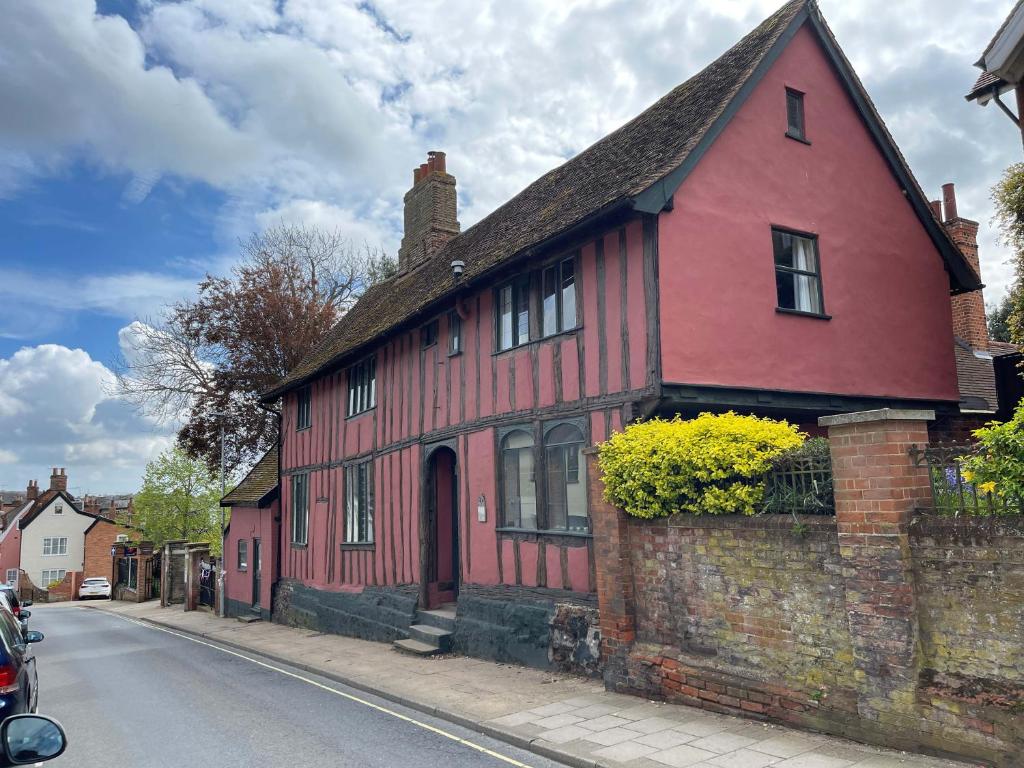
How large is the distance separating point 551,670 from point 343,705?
2956mm

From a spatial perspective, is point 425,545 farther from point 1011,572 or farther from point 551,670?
point 1011,572

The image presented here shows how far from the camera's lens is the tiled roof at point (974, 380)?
1446cm

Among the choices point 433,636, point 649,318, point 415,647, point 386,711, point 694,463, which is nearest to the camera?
point 694,463

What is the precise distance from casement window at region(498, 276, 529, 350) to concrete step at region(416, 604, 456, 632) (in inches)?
204

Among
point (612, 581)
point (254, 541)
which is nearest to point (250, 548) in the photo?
point (254, 541)

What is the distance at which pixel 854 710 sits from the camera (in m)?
6.56

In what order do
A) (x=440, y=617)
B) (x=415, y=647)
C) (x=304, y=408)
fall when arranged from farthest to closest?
(x=304, y=408) → (x=440, y=617) → (x=415, y=647)

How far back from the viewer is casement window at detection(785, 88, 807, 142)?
12.4 metres

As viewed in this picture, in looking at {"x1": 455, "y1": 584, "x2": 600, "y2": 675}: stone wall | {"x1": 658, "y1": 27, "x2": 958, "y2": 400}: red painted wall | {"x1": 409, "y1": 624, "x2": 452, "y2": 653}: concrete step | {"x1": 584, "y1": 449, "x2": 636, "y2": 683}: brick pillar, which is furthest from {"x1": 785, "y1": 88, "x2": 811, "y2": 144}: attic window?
{"x1": 409, "y1": 624, "x2": 452, "y2": 653}: concrete step

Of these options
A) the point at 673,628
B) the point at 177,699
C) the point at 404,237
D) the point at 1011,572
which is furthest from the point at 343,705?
the point at 404,237

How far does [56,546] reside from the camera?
216 feet

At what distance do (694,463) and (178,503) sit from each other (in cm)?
5237

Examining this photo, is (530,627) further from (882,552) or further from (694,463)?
(882,552)

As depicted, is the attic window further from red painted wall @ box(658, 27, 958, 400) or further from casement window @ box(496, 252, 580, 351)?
casement window @ box(496, 252, 580, 351)
